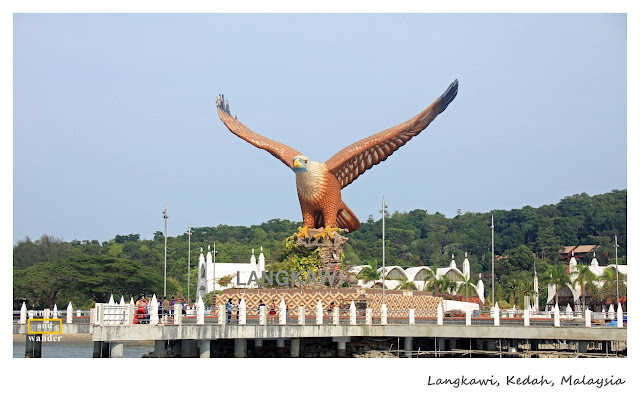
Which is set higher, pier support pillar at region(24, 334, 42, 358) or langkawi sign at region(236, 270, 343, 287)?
langkawi sign at region(236, 270, 343, 287)

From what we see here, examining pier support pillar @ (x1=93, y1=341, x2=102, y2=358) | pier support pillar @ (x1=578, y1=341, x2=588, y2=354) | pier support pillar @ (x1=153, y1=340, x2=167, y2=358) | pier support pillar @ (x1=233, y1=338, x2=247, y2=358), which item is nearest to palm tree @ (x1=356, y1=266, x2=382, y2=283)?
pier support pillar @ (x1=578, y1=341, x2=588, y2=354)

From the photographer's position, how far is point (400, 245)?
112688 millimetres

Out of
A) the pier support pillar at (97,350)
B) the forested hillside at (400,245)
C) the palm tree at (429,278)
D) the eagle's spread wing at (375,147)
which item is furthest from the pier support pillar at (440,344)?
the forested hillside at (400,245)

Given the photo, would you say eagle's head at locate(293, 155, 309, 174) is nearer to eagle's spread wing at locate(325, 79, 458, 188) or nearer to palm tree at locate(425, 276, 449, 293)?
eagle's spread wing at locate(325, 79, 458, 188)

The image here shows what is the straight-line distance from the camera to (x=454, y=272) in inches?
3076

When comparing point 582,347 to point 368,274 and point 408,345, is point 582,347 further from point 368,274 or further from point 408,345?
point 368,274

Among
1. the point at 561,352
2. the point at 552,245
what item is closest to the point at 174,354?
the point at 561,352

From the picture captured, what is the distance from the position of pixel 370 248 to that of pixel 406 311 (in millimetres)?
66035

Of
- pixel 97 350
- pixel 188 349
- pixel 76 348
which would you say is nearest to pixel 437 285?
pixel 76 348

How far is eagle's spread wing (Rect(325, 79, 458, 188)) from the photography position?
40.9 meters

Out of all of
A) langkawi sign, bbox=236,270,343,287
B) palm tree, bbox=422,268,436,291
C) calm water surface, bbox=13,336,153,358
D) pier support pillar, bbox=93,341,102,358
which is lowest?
calm water surface, bbox=13,336,153,358

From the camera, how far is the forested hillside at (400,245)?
73812mm

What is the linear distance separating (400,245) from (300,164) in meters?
72.1
